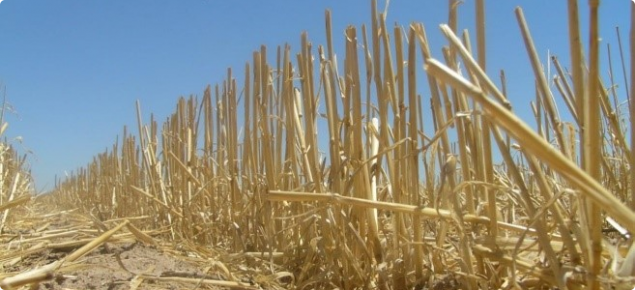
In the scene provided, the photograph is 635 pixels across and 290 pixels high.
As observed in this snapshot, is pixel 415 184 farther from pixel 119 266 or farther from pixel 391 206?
pixel 119 266

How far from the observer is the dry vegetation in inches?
28.2

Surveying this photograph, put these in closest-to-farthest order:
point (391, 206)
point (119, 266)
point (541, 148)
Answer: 1. point (541, 148)
2. point (391, 206)
3. point (119, 266)

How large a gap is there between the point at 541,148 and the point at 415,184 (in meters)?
0.64

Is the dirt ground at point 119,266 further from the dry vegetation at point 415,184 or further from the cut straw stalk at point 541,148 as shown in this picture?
the cut straw stalk at point 541,148

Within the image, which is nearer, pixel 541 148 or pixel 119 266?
pixel 541 148

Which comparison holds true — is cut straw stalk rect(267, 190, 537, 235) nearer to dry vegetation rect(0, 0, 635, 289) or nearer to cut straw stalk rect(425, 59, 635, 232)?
dry vegetation rect(0, 0, 635, 289)

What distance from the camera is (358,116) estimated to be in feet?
4.47

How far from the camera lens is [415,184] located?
3.95ft

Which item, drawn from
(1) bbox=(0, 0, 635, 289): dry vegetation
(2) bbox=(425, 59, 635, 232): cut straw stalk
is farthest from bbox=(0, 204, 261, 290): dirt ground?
(2) bbox=(425, 59, 635, 232): cut straw stalk

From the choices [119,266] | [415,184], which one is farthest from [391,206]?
[119,266]

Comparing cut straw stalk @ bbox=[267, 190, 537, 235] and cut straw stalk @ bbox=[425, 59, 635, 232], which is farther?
cut straw stalk @ bbox=[267, 190, 537, 235]

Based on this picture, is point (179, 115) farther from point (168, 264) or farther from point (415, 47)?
point (415, 47)

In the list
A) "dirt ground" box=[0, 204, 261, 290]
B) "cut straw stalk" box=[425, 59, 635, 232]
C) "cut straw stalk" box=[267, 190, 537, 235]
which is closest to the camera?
"cut straw stalk" box=[425, 59, 635, 232]

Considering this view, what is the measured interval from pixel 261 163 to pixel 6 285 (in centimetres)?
131
